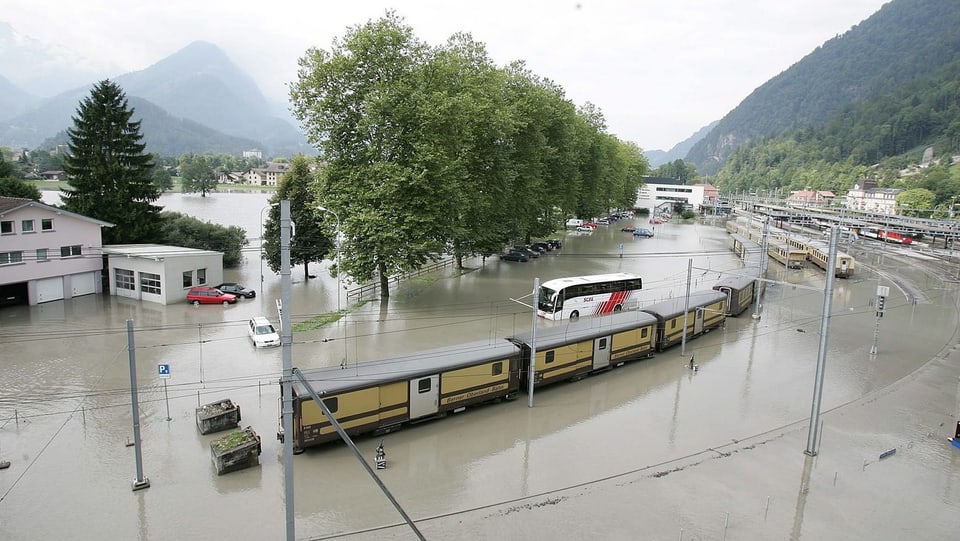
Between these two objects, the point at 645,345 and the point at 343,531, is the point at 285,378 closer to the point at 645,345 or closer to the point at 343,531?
the point at 343,531

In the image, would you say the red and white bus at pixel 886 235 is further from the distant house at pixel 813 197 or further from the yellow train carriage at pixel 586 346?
the yellow train carriage at pixel 586 346

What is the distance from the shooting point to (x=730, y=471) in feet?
40.8

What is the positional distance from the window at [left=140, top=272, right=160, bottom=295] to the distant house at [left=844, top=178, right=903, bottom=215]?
277ft

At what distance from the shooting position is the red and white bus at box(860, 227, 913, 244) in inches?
2440

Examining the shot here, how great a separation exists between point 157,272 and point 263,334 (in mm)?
9717

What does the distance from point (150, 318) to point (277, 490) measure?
16677 millimetres

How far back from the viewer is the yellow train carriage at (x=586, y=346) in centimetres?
1678

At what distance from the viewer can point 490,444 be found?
13625mm

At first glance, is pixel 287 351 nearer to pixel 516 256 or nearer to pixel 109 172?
pixel 109 172

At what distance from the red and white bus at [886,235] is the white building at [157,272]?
6869 centimetres

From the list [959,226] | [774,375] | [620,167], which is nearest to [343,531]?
[774,375]

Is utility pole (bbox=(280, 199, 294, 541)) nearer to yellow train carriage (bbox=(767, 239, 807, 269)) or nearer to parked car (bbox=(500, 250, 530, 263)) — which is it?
parked car (bbox=(500, 250, 530, 263))

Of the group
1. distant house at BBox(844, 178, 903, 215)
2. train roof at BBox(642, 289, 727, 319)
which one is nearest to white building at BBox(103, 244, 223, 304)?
train roof at BBox(642, 289, 727, 319)

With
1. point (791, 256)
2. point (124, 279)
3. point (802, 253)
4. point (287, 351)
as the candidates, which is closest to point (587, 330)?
point (287, 351)
